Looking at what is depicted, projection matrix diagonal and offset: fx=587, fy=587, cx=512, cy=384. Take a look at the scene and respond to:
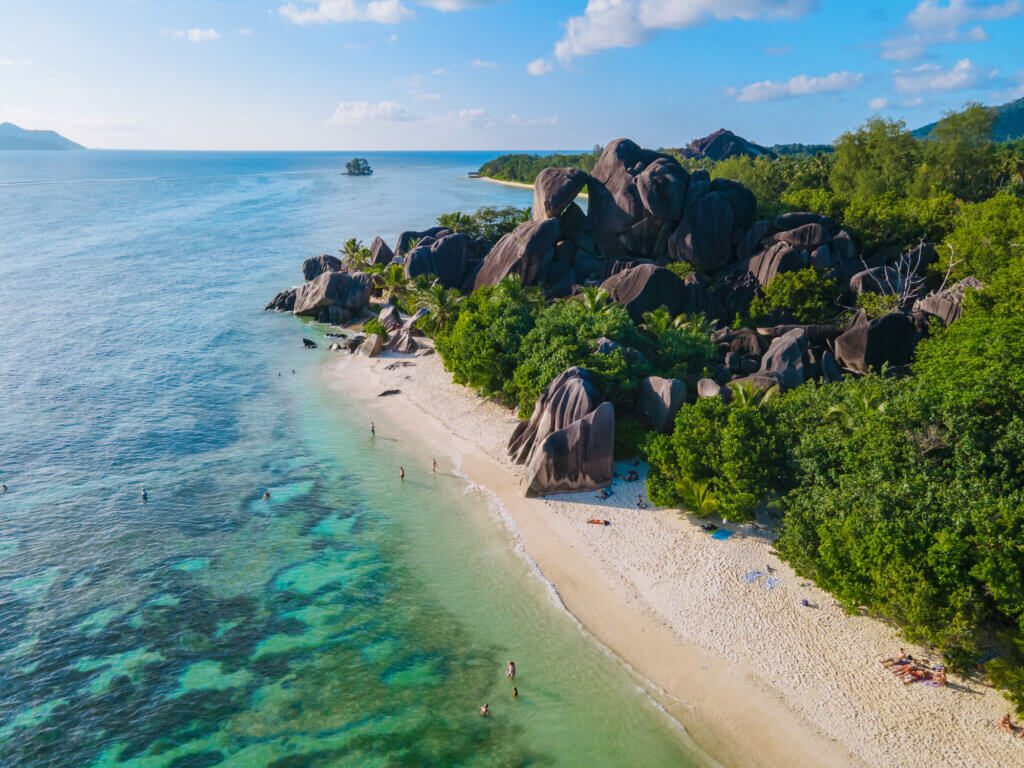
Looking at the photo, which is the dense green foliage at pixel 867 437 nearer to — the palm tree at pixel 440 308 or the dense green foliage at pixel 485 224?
the palm tree at pixel 440 308

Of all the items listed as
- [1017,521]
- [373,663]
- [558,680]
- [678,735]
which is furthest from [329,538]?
[1017,521]

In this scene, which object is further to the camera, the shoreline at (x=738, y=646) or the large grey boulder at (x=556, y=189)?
the large grey boulder at (x=556, y=189)

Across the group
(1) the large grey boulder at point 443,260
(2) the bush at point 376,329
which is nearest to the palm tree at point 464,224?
(1) the large grey boulder at point 443,260

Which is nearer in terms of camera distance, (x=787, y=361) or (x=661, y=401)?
(x=661, y=401)

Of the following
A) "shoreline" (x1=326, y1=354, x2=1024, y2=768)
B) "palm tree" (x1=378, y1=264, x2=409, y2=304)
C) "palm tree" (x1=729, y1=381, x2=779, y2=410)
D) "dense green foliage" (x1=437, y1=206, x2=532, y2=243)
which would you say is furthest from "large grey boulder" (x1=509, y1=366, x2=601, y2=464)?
"dense green foliage" (x1=437, y1=206, x2=532, y2=243)

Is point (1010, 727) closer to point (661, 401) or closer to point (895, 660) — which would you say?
point (895, 660)

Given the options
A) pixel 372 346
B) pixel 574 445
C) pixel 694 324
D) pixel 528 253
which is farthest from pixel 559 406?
pixel 372 346
